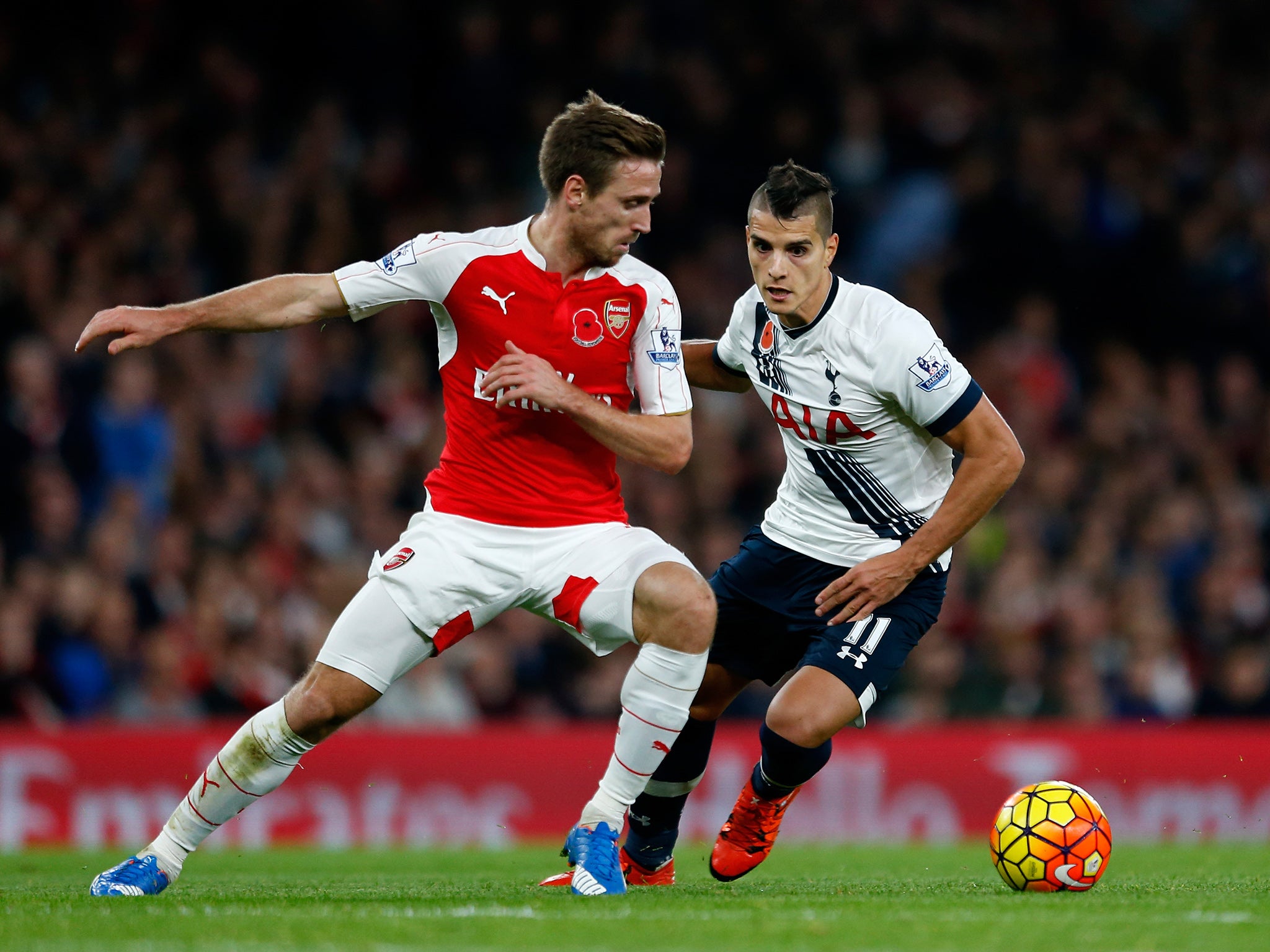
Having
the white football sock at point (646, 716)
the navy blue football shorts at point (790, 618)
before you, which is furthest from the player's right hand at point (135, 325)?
the navy blue football shorts at point (790, 618)

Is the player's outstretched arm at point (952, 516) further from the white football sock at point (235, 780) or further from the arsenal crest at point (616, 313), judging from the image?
the white football sock at point (235, 780)

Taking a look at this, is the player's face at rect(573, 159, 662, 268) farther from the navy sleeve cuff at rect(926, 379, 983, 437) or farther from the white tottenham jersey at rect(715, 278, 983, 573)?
the navy sleeve cuff at rect(926, 379, 983, 437)

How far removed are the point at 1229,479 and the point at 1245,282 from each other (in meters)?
2.18

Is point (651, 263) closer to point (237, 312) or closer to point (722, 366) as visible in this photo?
point (722, 366)

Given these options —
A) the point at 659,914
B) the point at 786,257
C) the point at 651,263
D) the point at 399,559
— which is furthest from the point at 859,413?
the point at 651,263

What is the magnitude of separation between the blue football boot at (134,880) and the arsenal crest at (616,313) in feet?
7.68

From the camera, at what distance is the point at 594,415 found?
217 inches

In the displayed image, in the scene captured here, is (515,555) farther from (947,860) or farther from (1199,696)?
(1199,696)

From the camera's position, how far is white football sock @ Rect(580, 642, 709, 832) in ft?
18.5

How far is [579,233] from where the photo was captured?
5.77 metres

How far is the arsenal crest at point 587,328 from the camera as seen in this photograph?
5.80 meters

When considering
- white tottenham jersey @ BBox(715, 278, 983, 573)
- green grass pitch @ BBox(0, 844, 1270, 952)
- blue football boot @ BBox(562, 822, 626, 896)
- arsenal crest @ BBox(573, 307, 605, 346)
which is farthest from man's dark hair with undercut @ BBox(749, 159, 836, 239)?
green grass pitch @ BBox(0, 844, 1270, 952)

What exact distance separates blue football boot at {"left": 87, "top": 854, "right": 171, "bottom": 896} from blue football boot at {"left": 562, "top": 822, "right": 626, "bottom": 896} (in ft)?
4.48

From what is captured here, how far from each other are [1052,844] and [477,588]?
85.3 inches
